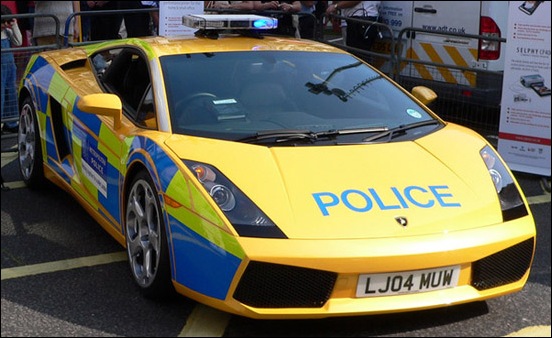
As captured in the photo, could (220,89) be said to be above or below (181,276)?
above

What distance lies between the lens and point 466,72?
8430mm

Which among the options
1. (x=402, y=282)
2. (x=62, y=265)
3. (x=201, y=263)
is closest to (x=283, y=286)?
(x=201, y=263)

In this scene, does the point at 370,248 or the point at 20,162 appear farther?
the point at 20,162

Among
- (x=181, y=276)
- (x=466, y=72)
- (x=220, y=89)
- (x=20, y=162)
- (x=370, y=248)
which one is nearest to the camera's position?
(x=370, y=248)

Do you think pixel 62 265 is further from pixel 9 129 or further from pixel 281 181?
pixel 9 129

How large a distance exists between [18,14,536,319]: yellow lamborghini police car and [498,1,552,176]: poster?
84.8 inches

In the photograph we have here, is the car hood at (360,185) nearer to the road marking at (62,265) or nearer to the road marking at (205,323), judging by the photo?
the road marking at (205,323)

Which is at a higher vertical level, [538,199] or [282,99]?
[282,99]

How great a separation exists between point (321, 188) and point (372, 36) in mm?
5386

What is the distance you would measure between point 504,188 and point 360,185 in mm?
771

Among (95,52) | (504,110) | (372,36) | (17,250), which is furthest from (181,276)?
(372,36)

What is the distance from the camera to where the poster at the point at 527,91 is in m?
7.36

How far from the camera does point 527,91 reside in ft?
24.7

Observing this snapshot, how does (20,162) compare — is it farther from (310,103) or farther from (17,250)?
(310,103)
